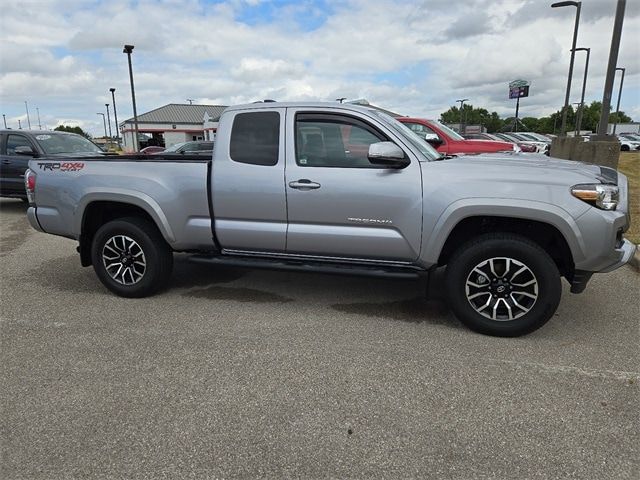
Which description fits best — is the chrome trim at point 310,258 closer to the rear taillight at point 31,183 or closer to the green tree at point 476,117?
the rear taillight at point 31,183

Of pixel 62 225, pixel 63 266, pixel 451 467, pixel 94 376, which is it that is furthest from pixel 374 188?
pixel 63 266

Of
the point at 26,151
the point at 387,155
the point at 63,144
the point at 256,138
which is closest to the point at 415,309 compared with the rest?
the point at 387,155

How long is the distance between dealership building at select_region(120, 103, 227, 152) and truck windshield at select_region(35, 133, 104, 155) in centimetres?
4874

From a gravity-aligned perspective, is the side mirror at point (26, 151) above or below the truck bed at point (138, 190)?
above

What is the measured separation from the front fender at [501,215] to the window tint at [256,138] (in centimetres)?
155

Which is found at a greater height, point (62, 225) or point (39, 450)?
point (62, 225)

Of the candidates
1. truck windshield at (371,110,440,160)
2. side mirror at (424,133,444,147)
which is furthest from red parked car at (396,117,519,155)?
truck windshield at (371,110,440,160)

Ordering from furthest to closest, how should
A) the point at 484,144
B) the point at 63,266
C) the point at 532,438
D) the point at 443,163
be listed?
the point at 484,144, the point at 63,266, the point at 443,163, the point at 532,438

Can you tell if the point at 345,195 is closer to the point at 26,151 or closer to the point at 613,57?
the point at 613,57

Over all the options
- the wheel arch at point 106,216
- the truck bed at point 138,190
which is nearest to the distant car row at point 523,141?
the truck bed at point 138,190

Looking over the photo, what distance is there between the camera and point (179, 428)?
2.63 metres

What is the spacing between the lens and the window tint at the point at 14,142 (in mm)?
9539

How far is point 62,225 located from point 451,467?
4.29 metres

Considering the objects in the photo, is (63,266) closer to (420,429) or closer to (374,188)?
(374,188)
